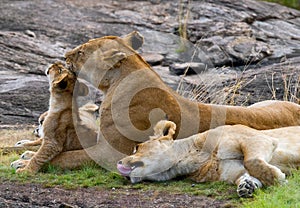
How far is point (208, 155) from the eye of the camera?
6.69 m

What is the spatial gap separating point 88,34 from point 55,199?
7819 millimetres

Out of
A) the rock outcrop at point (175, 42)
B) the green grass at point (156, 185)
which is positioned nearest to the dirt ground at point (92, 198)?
the green grass at point (156, 185)

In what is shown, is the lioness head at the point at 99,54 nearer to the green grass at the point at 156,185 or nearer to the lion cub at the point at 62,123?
the lion cub at the point at 62,123

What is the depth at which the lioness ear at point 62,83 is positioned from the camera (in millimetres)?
7703

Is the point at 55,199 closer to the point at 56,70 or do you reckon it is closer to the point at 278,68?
the point at 56,70

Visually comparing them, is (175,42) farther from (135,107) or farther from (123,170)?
(123,170)

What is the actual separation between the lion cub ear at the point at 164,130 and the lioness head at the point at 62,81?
3.81 feet

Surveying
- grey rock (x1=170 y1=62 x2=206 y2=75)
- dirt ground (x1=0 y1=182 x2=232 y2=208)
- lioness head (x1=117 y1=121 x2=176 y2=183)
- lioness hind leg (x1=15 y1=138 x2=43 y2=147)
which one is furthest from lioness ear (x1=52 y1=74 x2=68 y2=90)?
grey rock (x1=170 y1=62 x2=206 y2=75)

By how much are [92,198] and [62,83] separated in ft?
6.16

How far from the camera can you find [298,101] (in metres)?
10.5

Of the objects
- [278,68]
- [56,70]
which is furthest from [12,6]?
[56,70]

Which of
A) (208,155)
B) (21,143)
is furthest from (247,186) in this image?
(21,143)

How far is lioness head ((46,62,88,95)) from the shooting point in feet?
25.4

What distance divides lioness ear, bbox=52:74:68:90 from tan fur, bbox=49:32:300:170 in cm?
20
